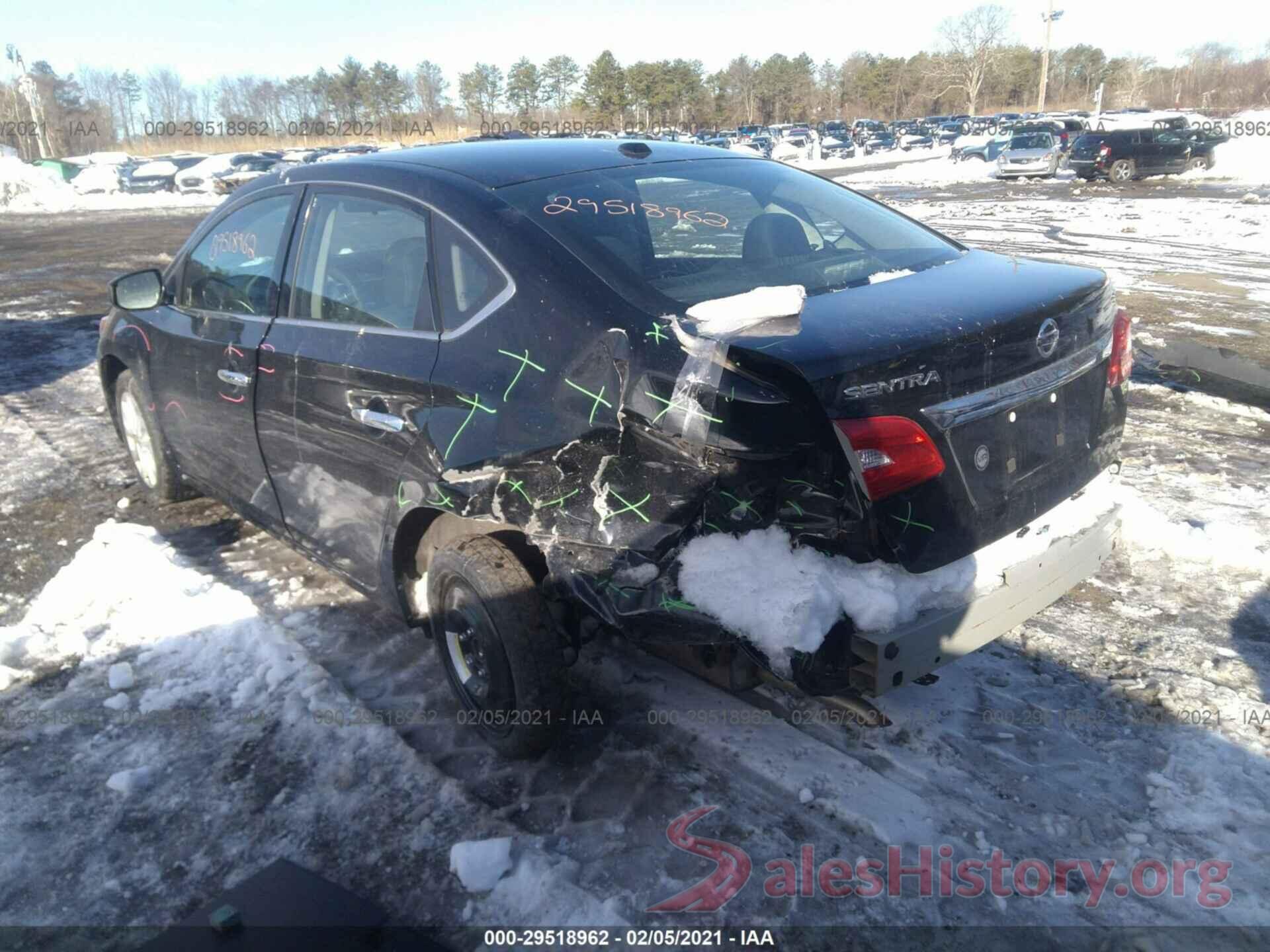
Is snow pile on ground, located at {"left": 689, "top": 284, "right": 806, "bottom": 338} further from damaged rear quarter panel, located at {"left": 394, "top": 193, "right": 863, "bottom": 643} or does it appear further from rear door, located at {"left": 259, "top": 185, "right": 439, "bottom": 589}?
rear door, located at {"left": 259, "top": 185, "right": 439, "bottom": 589}

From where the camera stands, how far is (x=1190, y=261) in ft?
39.9

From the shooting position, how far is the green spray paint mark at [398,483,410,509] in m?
3.19

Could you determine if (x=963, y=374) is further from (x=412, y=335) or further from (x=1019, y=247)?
(x=1019, y=247)

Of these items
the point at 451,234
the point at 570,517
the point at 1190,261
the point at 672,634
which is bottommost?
the point at 1190,261

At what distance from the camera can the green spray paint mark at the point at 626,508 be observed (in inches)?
101

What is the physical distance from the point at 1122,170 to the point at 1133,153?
0.44 metres

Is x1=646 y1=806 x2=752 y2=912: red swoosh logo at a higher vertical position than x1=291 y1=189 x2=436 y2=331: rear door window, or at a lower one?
lower

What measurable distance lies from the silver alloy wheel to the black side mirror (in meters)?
0.68

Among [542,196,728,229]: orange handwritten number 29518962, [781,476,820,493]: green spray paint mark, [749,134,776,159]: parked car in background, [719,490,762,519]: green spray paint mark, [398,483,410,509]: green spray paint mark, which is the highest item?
[542,196,728,229]: orange handwritten number 29518962

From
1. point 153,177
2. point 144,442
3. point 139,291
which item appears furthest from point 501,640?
point 153,177

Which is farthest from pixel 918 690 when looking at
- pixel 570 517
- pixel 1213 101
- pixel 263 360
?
pixel 1213 101

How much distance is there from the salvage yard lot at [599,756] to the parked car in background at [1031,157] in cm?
2425

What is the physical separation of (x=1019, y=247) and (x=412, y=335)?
12.1m

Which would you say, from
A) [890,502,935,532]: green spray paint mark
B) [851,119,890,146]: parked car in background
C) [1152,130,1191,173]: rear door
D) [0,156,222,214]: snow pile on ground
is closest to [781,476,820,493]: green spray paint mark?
[890,502,935,532]: green spray paint mark
